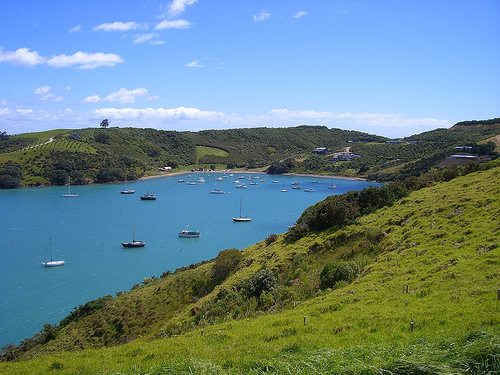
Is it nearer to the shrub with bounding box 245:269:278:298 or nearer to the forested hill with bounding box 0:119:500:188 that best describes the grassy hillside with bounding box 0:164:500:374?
the shrub with bounding box 245:269:278:298

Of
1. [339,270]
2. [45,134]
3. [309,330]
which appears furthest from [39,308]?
[45,134]

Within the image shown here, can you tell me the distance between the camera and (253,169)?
19925 cm

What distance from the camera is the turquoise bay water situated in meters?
Result: 37.2

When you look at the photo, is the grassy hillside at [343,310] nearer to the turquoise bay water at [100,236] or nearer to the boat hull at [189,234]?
the turquoise bay water at [100,236]

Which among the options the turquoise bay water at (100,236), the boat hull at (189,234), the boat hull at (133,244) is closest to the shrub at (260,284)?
the turquoise bay water at (100,236)

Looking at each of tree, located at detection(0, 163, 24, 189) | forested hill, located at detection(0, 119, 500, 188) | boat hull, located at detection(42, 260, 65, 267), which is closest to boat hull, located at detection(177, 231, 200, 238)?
boat hull, located at detection(42, 260, 65, 267)

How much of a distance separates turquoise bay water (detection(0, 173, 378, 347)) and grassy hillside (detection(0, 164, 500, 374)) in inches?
461

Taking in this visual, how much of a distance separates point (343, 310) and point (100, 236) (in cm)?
5810

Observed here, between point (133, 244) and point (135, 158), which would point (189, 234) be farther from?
point (135, 158)

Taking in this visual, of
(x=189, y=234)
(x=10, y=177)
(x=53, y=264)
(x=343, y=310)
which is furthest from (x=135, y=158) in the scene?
(x=343, y=310)

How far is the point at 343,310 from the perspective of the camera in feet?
39.0

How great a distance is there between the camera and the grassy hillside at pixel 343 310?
715cm

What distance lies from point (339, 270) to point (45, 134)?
190 metres

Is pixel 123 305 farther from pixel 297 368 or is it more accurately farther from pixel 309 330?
pixel 297 368
